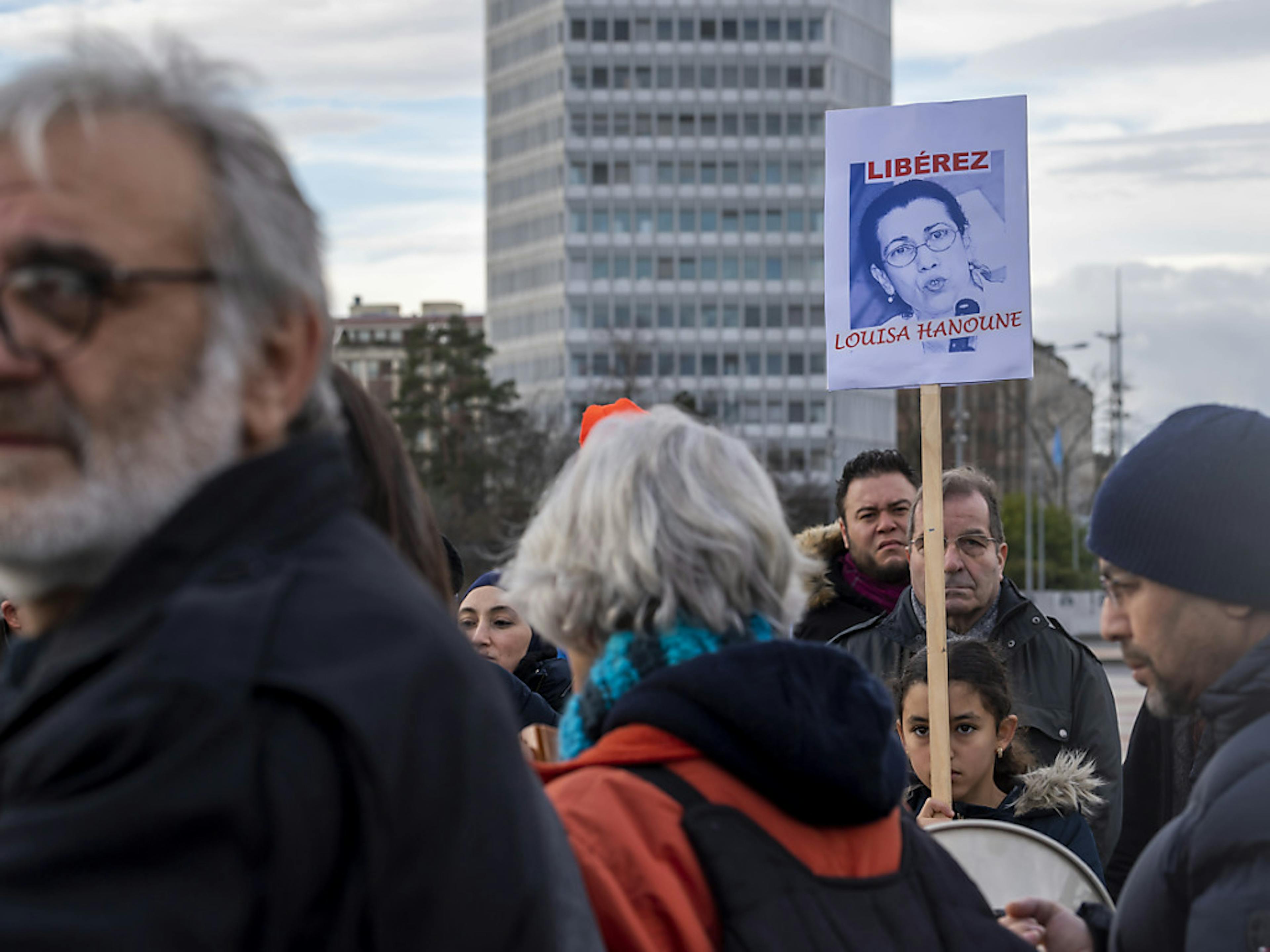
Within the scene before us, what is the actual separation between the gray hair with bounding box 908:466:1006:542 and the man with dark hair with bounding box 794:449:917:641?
38 cm

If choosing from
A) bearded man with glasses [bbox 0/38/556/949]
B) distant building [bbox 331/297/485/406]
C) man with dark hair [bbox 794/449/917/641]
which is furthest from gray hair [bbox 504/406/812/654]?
distant building [bbox 331/297/485/406]

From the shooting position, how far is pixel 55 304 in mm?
1375

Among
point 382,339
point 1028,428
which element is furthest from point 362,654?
point 382,339

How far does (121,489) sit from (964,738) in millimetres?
3398

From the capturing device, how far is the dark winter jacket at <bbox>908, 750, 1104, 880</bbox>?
411 cm

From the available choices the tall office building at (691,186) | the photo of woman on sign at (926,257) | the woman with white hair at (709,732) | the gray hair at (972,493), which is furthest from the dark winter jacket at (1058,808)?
the tall office building at (691,186)

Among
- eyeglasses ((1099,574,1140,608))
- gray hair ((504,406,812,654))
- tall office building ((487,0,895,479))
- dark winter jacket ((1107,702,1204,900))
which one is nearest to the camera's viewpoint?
gray hair ((504,406,812,654))

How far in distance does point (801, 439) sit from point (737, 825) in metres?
97.0

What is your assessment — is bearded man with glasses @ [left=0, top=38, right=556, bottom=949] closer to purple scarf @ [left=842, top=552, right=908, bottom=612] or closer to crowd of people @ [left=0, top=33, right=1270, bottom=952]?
crowd of people @ [left=0, top=33, right=1270, bottom=952]

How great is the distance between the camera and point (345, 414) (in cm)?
219

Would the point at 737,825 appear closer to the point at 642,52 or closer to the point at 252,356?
the point at 252,356

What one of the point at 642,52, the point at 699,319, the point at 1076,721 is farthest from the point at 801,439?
the point at 1076,721

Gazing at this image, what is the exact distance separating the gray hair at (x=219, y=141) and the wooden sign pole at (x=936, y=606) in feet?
9.54

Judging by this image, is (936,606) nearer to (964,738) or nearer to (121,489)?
(964,738)
